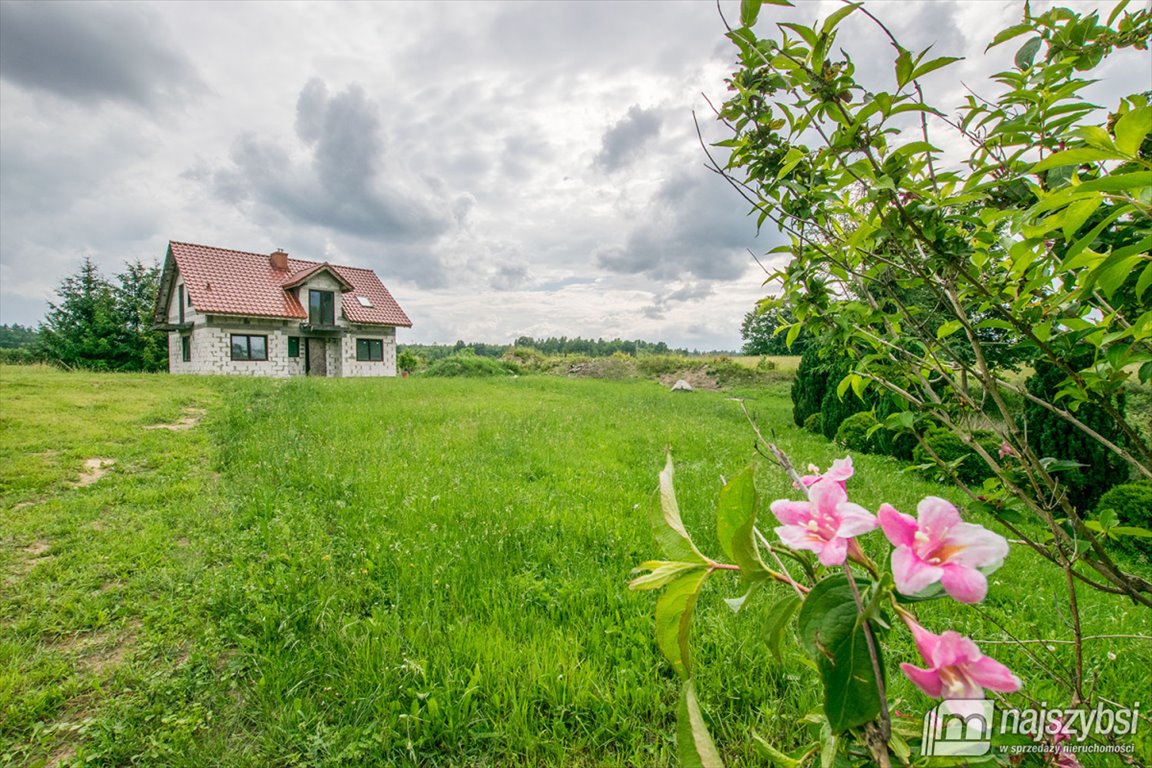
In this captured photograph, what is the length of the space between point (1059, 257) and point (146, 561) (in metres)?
4.87

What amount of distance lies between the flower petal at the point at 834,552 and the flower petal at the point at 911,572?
48 mm

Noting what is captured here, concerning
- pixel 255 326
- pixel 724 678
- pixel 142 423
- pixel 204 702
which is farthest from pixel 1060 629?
pixel 255 326

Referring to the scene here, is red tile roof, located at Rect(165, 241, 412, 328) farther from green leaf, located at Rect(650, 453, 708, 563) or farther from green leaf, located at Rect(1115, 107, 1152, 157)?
green leaf, located at Rect(1115, 107, 1152, 157)

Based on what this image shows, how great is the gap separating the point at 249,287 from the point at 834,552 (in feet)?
79.8

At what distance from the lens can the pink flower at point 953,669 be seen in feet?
1.52

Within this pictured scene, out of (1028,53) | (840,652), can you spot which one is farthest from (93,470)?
(1028,53)

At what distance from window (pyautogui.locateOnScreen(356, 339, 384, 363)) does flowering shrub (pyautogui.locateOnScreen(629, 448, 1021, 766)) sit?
24.5 meters

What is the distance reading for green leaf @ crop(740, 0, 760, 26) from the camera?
1.06 meters

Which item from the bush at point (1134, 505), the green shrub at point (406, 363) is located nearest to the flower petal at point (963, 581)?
the bush at point (1134, 505)

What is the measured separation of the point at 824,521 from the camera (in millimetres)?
607

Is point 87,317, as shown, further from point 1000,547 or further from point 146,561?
point 1000,547

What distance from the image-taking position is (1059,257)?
1.11 meters

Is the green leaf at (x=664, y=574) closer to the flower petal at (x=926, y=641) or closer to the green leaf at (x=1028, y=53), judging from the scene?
the flower petal at (x=926, y=641)

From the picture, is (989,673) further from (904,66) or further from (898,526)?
(904,66)
